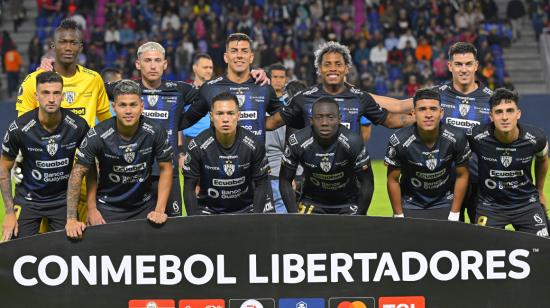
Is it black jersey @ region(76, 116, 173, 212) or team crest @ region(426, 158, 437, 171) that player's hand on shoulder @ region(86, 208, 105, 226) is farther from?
team crest @ region(426, 158, 437, 171)

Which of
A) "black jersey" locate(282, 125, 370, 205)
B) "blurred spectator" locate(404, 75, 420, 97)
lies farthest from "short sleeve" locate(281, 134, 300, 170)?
"blurred spectator" locate(404, 75, 420, 97)

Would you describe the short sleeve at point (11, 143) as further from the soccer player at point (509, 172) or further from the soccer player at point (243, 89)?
the soccer player at point (509, 172)

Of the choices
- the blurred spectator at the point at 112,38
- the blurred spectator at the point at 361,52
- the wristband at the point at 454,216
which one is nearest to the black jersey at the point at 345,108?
the wristband at the point at 454,216

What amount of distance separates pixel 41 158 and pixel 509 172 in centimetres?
407

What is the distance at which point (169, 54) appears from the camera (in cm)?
2616

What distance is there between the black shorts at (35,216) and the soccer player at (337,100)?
2.18m

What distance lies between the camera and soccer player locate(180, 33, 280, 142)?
9.52 meters

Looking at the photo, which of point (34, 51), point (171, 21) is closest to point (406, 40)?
point (171, 21)

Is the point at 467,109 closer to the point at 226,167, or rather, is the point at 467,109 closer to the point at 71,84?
the point at 226,167

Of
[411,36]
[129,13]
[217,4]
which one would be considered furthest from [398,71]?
[129,13]

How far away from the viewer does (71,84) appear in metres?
9.34

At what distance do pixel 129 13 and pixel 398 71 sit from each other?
25.0 ft

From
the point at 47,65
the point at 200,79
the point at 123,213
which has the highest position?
the point at 200,79

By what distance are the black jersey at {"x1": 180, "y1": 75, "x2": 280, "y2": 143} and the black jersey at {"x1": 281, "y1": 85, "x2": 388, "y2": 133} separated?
205mm
